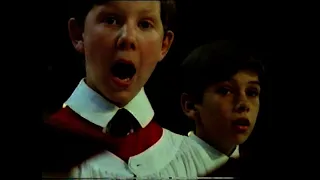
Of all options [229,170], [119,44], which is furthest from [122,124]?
[229,170]

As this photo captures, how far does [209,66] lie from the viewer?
1.43m

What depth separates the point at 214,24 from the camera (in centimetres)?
149

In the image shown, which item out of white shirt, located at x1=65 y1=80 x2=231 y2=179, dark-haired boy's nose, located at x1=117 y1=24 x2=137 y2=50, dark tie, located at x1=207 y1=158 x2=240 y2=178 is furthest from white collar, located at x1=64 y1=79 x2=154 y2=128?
dark tie, located at x1=207 y1=158 x2=240 y2=178

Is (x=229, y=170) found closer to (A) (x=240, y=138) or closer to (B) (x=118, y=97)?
(A) (x=240, y=138)

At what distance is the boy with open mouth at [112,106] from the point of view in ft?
4.37

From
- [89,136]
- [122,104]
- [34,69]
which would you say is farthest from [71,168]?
[34,69]

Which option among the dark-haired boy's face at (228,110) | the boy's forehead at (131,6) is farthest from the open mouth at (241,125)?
the boy's forehead at (131,6)

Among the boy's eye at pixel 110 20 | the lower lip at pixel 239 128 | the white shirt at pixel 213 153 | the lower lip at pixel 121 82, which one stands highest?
the boy's eye at pixel 110 20

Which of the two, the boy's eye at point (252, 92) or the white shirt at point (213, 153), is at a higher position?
the boy's eye at point (252, 92)

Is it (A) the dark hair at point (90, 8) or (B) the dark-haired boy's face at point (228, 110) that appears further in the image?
(B) the dark-haired boy's face at point (228, 110)

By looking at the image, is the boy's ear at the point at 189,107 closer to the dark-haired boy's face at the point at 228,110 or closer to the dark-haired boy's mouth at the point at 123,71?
the dark-haired boy's face at the point at 228,110

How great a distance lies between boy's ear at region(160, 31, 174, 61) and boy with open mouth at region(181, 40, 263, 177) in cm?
5

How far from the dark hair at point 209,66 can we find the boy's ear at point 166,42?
0.05 metres

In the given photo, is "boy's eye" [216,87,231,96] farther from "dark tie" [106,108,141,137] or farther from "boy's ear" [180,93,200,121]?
"dark tie" [106,108,141,137]
